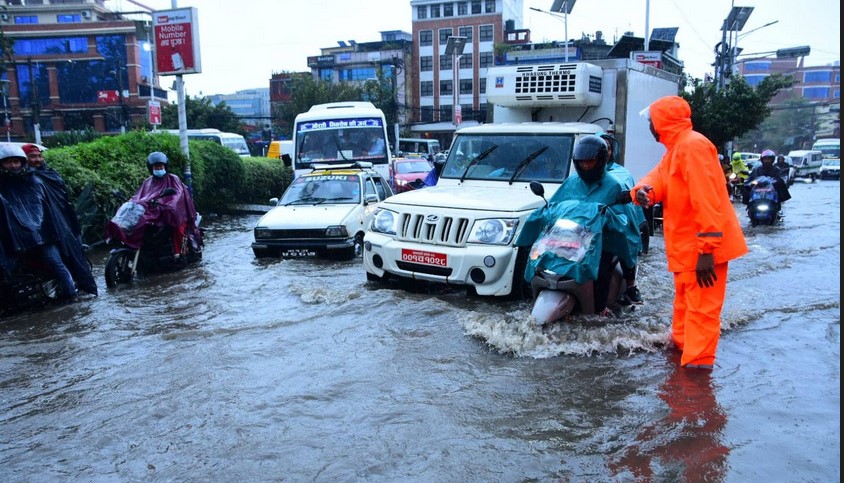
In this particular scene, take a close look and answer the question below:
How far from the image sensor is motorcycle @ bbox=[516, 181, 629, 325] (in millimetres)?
5398

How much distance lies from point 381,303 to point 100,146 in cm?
817

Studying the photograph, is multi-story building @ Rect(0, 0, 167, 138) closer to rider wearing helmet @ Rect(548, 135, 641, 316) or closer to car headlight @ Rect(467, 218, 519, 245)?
car headlight @ Rect(467, 218, 519, 245)

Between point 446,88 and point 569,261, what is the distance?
63744 millimetres

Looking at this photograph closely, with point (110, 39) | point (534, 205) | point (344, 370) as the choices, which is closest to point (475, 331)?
point (344, 370)

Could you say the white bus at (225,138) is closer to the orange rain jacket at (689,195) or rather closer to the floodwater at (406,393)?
the floodwater at (406,393)

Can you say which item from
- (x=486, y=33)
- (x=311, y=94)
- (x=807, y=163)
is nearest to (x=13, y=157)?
(x=807, y=163)

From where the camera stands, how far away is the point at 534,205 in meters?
7.07

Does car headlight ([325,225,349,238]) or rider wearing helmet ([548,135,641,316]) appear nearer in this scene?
rider wearing helmet ([548,135,641,316])

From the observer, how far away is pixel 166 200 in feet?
31.2

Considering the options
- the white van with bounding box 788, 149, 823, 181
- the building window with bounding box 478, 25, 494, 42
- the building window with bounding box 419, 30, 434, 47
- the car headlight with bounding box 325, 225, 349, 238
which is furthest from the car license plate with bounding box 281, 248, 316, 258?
the building window with bounding box 419, 30, 434, 47

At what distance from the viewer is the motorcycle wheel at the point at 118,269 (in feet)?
29.1

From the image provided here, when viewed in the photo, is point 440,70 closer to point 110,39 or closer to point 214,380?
point 110,39

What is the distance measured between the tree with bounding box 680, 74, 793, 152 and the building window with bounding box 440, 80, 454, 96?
40516 mm

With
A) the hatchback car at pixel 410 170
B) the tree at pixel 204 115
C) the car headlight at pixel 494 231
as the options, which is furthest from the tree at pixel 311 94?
the car headlight at pixel 494 231
